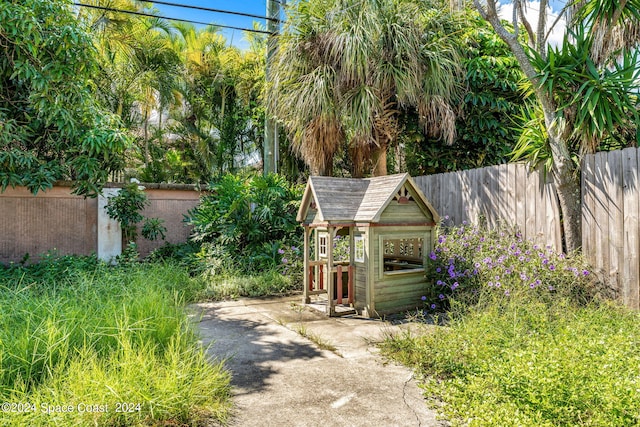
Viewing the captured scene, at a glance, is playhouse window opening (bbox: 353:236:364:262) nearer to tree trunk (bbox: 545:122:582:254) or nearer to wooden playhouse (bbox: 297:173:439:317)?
wooden playhouse (bbox: 297:173:439:317)

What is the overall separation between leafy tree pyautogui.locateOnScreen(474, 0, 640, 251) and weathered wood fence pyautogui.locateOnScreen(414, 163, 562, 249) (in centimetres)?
22

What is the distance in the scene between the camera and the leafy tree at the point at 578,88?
4.10m

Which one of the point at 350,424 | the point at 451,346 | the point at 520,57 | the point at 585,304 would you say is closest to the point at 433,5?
the point at 520,57

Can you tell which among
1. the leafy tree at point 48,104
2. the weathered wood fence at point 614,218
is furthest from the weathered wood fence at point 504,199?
the leafy tree at point 48,104

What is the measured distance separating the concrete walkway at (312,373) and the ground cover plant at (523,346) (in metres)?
0.24

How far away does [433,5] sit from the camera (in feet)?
22.9

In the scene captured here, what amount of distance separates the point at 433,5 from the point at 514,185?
3766 millimetres

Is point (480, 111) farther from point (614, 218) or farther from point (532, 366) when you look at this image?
point (532, 366)

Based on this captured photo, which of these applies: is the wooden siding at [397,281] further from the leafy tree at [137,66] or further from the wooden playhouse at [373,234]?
the leafy tree at [137,66]

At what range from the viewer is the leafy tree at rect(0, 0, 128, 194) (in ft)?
17.2

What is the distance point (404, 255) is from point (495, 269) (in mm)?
1384

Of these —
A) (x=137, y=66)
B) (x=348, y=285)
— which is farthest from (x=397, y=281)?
(x=137, y=66)

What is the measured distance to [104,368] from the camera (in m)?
2.48

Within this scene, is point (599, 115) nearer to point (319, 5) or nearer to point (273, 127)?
point (319, 5)
